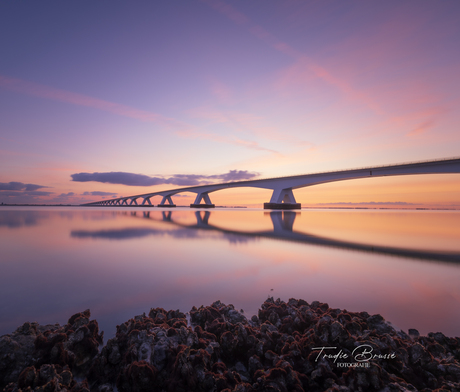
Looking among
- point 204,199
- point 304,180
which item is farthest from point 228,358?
point 204,199

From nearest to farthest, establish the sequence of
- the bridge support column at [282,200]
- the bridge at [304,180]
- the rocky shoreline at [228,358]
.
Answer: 1. the rocky shoreline at [228,358]
2. the bridge at [304,180]
3. the bridge support column at [282,200]

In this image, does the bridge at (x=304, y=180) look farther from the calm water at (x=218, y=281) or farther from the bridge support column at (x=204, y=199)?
the calm water at (x=218, y=281)

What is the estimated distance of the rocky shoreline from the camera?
7.34ft

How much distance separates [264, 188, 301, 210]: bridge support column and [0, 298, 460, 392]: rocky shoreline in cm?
5933

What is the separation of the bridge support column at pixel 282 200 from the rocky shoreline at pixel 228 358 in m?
59.3

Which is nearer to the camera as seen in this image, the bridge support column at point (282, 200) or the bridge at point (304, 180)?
the bridge at point (304, 180)

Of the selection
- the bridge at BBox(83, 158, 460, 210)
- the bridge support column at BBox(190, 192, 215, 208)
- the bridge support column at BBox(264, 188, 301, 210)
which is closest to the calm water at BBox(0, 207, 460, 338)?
the bridge at BBox(83, 158, 460, 210)

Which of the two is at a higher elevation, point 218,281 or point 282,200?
point 282,200

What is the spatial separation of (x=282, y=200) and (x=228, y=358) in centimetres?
6118

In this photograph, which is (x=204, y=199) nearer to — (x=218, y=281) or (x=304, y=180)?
(x=304, y=180)

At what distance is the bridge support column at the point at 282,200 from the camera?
202 ft

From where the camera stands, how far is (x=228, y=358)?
112 inches

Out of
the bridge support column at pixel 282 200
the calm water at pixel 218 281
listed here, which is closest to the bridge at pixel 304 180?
the bridge support column at pixel 282 200

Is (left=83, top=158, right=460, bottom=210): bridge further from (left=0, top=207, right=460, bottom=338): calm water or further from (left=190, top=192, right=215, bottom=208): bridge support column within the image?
(left=0, top=207, right=460, bottom=338): calm water
